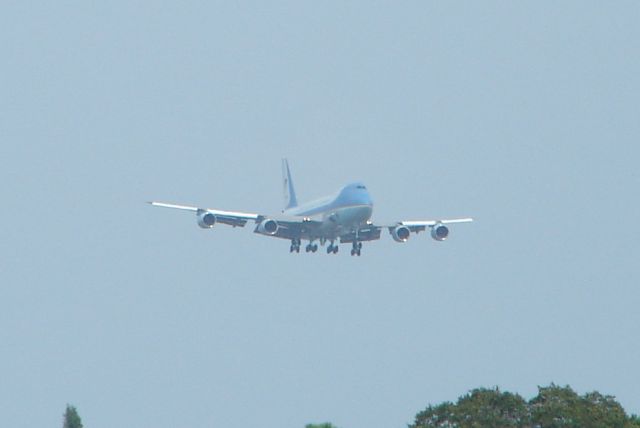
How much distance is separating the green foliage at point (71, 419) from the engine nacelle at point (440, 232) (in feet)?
215

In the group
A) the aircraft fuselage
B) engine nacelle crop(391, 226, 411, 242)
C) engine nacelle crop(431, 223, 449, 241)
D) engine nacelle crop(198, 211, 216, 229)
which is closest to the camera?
the aircraft fuselage

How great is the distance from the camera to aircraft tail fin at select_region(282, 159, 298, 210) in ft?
545

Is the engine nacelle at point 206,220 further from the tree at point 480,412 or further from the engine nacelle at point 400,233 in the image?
the tree at point 480,412

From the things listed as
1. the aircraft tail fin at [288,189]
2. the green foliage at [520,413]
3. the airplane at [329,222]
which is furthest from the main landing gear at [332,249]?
the green foliage at [520,413]

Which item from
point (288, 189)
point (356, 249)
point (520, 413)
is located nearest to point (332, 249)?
point (356, 249)

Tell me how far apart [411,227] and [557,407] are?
215ft

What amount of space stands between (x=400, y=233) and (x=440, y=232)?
3603 mm

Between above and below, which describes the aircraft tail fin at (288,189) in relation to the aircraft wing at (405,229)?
above

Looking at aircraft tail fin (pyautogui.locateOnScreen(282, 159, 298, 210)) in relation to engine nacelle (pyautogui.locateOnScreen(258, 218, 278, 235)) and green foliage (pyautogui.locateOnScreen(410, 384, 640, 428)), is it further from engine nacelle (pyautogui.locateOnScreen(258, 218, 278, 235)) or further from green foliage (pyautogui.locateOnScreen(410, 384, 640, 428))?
green foliage (pyautogui.locateOnScreen(410, 384, 640, 428))

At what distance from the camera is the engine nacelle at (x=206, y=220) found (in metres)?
129

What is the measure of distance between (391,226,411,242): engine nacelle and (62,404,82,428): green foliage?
207ft

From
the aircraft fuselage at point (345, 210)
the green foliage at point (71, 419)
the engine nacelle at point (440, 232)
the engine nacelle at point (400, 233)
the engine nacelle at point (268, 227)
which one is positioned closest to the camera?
the green foliage at point (71, 419)

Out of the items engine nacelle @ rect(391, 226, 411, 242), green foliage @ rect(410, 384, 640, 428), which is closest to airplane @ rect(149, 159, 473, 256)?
engine nacelle @ rect(391, 226, 411, 242)

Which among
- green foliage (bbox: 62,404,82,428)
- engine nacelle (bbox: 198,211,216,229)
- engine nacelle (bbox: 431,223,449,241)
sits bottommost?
green foliage (bbox: 62,404,82,428)
